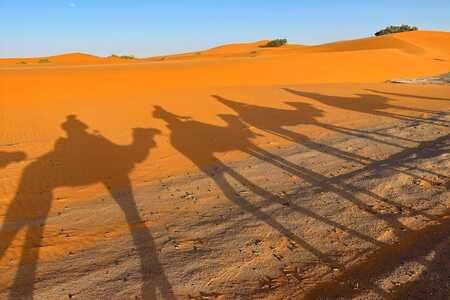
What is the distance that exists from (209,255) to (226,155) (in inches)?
190

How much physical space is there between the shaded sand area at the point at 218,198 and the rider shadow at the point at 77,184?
1.1 inches

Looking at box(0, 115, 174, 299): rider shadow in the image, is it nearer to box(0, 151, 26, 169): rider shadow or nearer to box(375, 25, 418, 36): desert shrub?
box(0, 151, 26, 169): rider shadow

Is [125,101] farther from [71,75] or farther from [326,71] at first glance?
[326,71]

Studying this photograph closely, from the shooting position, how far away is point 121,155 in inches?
368

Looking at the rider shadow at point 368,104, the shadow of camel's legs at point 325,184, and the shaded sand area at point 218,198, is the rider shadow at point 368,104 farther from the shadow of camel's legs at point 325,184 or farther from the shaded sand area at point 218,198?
the shadow of camel's legs at point 325,184

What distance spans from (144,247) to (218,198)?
6.09 feet

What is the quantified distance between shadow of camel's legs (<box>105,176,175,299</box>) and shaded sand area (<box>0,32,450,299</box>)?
0.8 inches

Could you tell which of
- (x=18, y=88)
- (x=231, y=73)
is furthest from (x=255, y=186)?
(x=231, y=73)

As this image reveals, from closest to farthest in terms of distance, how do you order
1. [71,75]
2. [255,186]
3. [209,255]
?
1. [209,255]
2. [255,186]
3. [71,75]

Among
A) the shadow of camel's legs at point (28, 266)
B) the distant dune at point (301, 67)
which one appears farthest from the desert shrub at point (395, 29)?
the shadow of camel's legs at point (28, 266)

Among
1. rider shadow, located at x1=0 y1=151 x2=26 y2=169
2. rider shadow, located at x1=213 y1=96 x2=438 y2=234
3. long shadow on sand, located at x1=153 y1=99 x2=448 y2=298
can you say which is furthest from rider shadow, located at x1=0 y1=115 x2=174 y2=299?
rider shadow, located at x1=213 y1=96 x2=438 y2=234

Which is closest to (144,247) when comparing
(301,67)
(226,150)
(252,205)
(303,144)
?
(252,205)

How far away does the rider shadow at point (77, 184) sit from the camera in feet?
14.4

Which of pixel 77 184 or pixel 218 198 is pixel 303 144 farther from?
pixel 77 184
